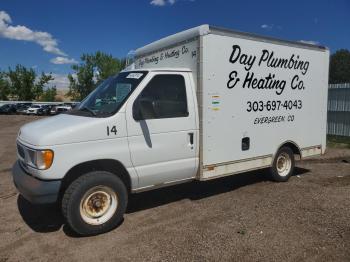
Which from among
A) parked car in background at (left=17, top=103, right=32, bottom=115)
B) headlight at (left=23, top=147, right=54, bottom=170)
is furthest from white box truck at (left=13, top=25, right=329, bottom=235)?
parked car in background at (left=17, top=103, right=32, bottom=115)

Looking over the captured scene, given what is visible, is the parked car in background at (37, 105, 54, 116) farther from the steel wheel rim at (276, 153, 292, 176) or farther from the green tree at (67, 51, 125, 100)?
the steel wheel rim at (276, 153, 292, 176)

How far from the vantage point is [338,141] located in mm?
14258

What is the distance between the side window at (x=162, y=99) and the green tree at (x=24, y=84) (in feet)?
195

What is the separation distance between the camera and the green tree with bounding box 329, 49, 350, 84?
59.1 metres

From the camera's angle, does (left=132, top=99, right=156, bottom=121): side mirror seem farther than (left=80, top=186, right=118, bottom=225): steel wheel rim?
Yes

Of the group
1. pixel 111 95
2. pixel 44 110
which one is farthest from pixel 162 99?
pixel 44 110

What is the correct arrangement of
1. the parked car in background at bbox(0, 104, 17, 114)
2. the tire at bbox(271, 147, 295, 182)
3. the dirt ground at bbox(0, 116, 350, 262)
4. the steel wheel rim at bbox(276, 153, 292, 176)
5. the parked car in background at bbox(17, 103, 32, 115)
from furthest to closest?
the parked car in background at bbox(17, 103, 32, 115) → the parked car in background at bbox(0, 104, 17, 114) → the steel wheel rim at bbox(276, 153, 292, 176) → the tire at bbox(271, 147, 295, 182) → the dirt ground at bbox(0, 116, 350, 262)

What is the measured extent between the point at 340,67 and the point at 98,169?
208 ft

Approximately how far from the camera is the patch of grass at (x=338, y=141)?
13281 millimetres

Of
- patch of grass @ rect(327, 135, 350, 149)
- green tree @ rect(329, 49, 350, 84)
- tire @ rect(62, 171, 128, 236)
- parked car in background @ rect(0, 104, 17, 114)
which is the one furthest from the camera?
green tree @ rect(329, 49, 350, 84)

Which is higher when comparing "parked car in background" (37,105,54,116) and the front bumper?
the front bumper

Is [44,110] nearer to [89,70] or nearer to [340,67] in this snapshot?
[89,70]

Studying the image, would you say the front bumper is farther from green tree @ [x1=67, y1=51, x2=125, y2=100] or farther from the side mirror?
green tree @ [x1=67, y1=51, x2=125, y2=100]

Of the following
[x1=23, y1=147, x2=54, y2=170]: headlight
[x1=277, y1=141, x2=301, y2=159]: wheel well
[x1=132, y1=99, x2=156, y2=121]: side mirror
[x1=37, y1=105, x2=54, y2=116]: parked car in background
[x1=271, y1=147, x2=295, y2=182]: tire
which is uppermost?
[x1=132, y1=99, x2=156, y2=121]: side mirror
